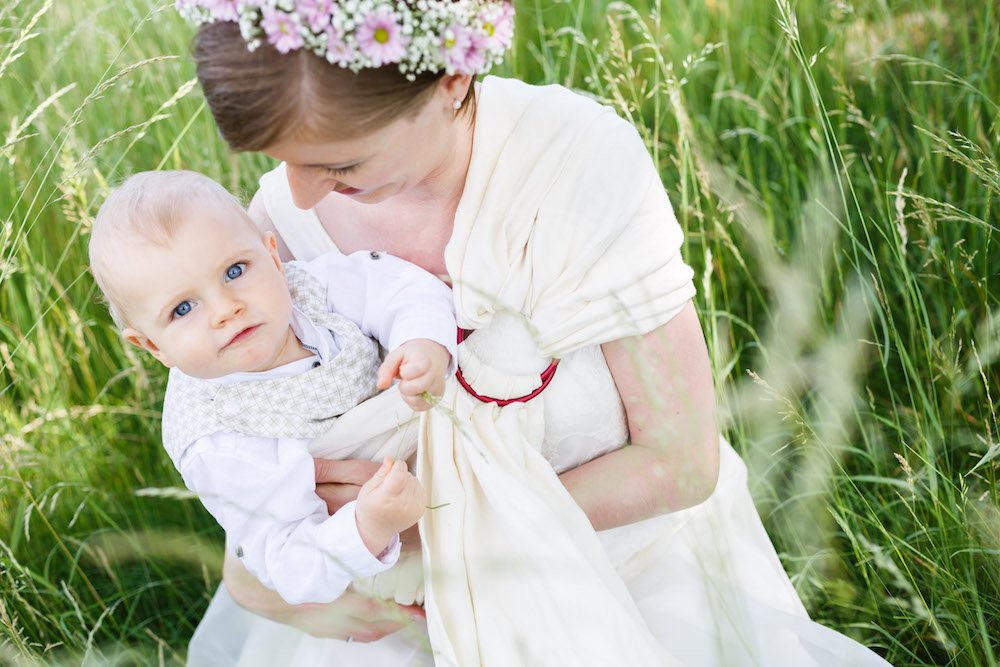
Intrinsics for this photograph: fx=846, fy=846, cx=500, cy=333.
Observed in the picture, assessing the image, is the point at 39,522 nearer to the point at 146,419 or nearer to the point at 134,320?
the point at 146,419

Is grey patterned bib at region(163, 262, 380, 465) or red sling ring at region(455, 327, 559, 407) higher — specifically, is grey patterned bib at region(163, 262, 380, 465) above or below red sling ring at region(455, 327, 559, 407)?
above

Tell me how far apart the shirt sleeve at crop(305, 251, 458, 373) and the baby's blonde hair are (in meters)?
0.29

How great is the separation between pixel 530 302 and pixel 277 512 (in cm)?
60

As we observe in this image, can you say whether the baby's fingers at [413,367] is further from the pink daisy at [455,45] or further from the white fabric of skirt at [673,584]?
the pink daisy at [455,45]

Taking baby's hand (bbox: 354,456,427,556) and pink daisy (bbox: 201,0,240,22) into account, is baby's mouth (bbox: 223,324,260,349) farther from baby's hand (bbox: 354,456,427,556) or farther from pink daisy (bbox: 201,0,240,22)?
pink daisy (bbox: 201,0,240,22)

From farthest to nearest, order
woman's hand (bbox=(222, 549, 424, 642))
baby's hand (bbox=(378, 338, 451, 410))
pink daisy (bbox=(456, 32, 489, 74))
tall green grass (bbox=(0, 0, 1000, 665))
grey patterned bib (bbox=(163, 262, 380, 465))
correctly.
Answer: tall green grass (bbox=(0, 0, 1000, 665)), woman's hand (bbox=(222, 549, 424, 642)), grey patterned bib (bbox=(163, 262, 380, 465)), baby's hand (bbox=(378, 338, 451, 410)), pink daisy (bbox=(456, 32, 489, 74))

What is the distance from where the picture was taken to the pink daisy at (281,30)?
3.93ft

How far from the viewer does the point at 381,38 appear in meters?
1.22

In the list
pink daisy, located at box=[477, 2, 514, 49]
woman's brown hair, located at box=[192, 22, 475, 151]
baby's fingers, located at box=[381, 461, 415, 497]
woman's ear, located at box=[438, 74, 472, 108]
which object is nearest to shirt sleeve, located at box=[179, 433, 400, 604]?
baby's fingers, located at box=[381, 461, 415, 497]

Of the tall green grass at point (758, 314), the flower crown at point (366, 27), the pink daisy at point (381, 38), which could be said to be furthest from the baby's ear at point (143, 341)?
the pink daisy at point (381, 38)

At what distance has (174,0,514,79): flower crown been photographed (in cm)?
120

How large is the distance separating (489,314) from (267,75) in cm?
58

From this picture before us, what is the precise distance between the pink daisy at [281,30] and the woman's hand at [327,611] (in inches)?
38.6

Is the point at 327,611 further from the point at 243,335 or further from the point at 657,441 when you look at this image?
the point at 657,441
